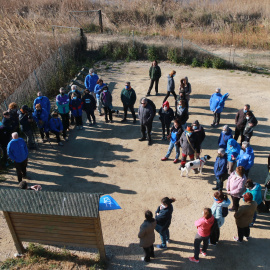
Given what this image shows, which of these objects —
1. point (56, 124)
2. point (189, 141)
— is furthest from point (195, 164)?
point (56, 124)

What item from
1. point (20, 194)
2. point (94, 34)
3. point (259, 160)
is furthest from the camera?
point (94, 34)

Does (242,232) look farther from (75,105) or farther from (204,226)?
(75,105)

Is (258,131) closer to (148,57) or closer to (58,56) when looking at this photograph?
(148,57)

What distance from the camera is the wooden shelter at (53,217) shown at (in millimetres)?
5578

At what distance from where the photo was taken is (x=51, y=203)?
224 inches

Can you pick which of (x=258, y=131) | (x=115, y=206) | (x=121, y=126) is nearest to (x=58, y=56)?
(x=121, y=126)

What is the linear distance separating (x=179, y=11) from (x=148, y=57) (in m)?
8.47

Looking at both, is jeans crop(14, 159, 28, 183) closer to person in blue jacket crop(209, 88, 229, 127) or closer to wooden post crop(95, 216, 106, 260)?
wooden post crop(95, 216, 106, 260)

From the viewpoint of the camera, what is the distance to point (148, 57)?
16.6 meters

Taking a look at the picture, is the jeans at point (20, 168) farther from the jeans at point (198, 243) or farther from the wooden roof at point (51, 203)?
the jeans at point (198, 243)

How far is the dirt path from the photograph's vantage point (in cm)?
650

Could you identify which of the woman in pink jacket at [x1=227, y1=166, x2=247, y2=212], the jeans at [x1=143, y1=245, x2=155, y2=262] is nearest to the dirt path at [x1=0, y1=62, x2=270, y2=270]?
the jeans at [x1=143, y1=245, x2=155, y2=262]

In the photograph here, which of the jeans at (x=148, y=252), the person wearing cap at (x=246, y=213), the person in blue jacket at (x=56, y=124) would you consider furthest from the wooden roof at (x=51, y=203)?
the person in blue jacket at (x=56, y=124)

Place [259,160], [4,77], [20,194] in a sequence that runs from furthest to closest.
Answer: [4,77] → [259,160] → [20,194]
